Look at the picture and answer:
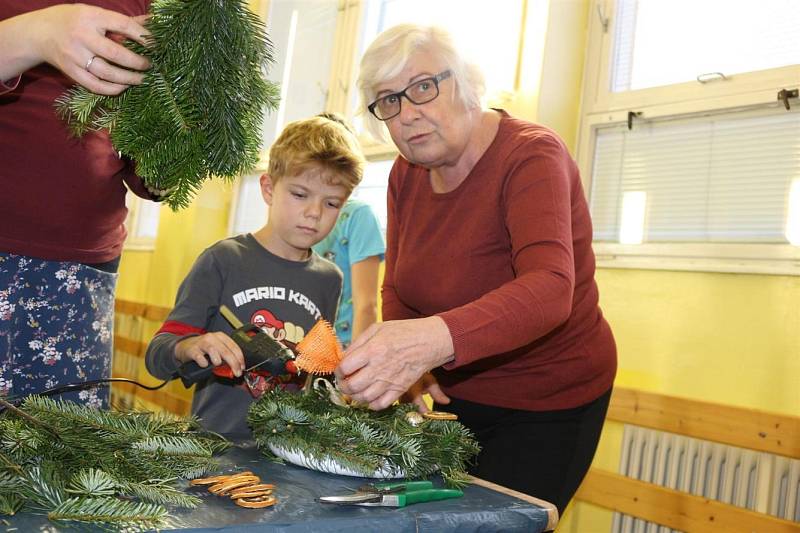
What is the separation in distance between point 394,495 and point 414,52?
982 mm

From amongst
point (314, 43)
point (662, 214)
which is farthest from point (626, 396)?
point (314, 43)

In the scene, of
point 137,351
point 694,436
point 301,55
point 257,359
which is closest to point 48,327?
point 257,359

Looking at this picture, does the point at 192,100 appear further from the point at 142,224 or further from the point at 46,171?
the point at 142,224

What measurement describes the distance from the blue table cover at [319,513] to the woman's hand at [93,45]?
0.53 m

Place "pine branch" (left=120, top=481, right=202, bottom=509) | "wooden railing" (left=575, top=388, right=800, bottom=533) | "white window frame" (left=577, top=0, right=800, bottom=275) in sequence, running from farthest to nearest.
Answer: "white window frame" (left=577, top=0, right=800, bottom=275)
"wooden railing" (left=575, top=388, right=800, bottom=533)
"pine branch" (left=120, top=481, right=202, bottom=509)

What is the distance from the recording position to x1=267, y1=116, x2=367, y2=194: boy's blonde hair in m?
2.14

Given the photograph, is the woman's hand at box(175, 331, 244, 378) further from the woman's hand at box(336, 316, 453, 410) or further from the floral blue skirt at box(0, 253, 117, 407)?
the woman's hand at box(336, 316, 453, 410)

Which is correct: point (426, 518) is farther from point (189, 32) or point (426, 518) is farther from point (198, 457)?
point (189, 32)

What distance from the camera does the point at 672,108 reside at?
287 cm

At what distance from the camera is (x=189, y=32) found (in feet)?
3.09

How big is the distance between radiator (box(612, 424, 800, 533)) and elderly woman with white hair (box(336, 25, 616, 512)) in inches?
37.1

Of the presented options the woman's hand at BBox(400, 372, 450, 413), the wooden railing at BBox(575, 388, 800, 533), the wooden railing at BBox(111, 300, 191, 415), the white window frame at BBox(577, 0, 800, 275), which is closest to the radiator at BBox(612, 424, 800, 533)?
the wooden railing at BBox(575, 388, 800, 533)

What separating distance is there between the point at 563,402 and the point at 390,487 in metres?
0.61

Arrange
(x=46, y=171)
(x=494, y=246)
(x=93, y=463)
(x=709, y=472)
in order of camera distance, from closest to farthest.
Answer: (x=93, y=463)
(x=46, y=171)
(x=494, y=246)
(x=709, y=472)
